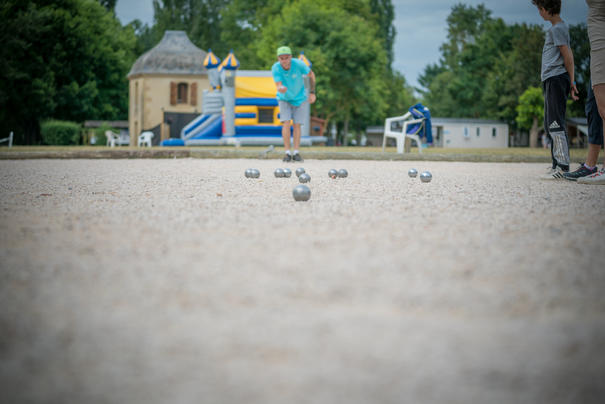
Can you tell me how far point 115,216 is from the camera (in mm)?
3359

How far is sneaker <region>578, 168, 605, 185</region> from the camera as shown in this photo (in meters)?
5.60

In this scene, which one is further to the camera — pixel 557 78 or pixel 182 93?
pixel 182 93

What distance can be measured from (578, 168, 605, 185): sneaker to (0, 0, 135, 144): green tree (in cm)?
3218

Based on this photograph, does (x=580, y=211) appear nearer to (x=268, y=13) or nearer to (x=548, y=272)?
(x=548, y=272)

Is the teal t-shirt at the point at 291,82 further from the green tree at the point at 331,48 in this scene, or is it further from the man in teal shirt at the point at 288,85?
the green tree at the point at 331,48

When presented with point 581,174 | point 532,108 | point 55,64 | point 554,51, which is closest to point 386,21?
point 532,108

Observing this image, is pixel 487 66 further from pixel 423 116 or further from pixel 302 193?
pixel 302 193

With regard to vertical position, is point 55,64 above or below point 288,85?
above

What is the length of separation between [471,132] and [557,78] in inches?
1915

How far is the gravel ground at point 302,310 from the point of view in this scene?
1246 millimetres

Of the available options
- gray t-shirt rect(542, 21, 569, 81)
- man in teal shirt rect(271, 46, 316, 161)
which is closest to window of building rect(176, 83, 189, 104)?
man in teal shirt rect(271, 46, 316, 161)

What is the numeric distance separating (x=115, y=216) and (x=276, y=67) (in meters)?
6.91

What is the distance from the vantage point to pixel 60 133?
99.9 feet

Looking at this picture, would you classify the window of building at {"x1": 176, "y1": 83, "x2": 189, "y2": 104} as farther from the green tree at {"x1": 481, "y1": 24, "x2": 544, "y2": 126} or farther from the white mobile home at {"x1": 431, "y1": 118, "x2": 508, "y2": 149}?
the white mobile home at {"x1": 431, "y1": 118, "x2": 508, "y2": 149}
